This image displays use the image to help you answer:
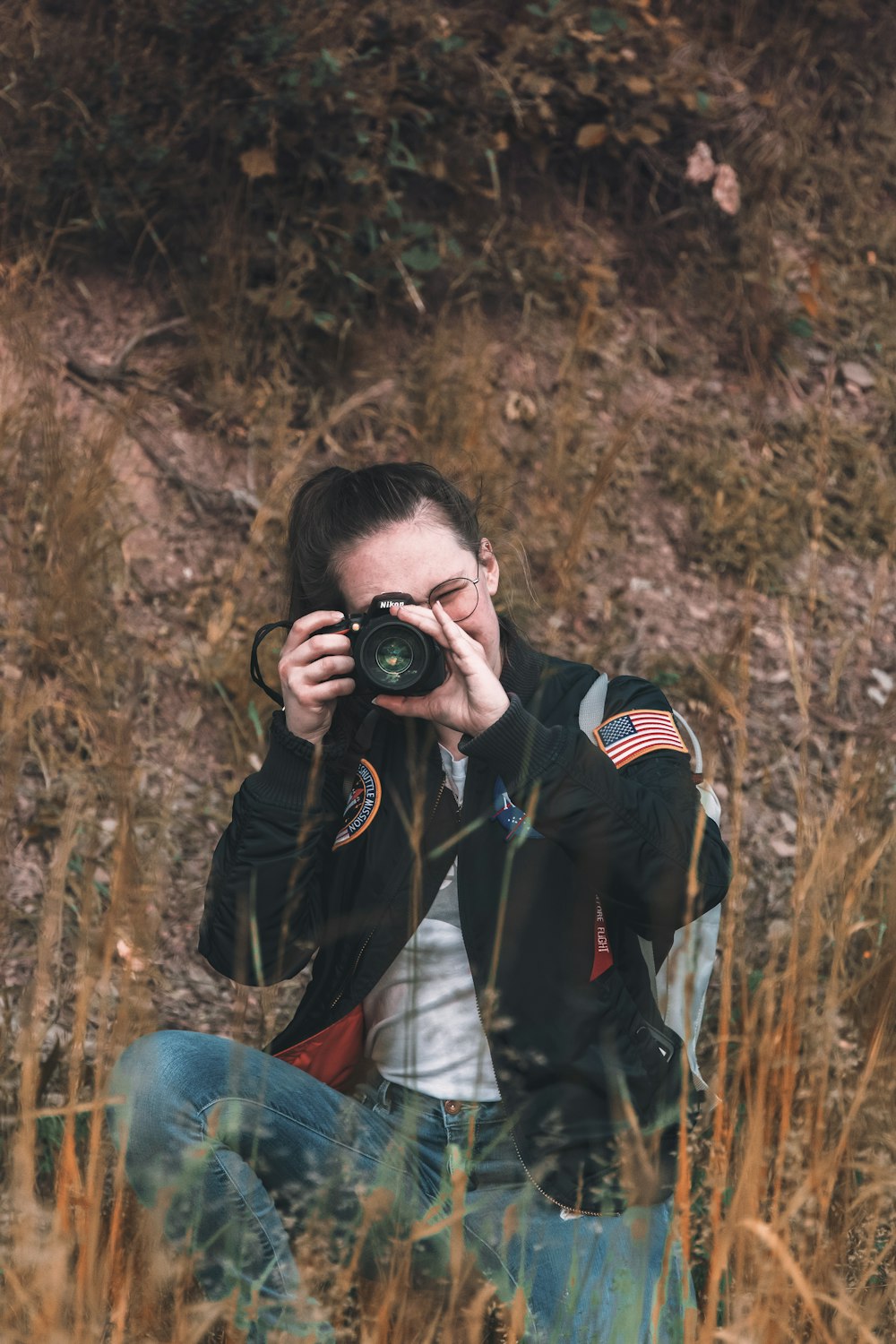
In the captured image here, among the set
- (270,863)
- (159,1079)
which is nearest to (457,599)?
(270,863)

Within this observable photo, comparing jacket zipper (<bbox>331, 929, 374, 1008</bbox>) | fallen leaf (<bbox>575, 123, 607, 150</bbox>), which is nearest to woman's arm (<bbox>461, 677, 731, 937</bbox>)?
jacket zipper (<bbox>331, 929, 374, 1008</bbox>)

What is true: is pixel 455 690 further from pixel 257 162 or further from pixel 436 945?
pixel 257 162

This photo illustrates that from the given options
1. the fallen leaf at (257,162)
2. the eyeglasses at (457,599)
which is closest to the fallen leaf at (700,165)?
the fallen leaf at (257,162)

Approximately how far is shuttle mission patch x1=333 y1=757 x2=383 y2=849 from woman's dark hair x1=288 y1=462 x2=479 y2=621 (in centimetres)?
26

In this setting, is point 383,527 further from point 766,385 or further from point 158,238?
point 766,385

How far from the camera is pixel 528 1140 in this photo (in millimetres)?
1658

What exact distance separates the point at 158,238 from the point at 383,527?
2044 millimetres

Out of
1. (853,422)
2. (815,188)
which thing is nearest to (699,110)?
(815,188)

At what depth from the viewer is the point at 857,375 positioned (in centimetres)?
409

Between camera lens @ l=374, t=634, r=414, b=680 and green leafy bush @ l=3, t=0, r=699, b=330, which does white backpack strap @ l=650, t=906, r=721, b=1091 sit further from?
green leafy bush @ l=3, t=0, r=699, b=330

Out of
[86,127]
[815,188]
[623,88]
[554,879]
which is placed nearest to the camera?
[554,879]

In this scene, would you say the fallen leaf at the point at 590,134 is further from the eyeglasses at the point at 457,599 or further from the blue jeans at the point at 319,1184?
the blue jeans at the point at 319,1184

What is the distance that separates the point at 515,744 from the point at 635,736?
26 cm

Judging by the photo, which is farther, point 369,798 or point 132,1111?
point 369,798
